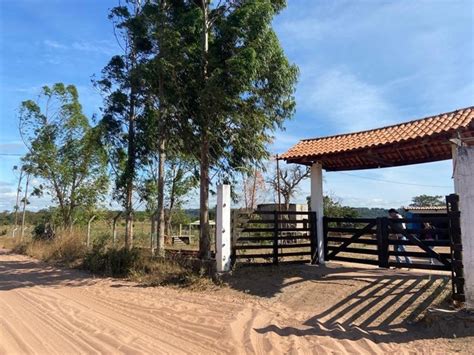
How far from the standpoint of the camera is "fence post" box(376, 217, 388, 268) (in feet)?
34.3

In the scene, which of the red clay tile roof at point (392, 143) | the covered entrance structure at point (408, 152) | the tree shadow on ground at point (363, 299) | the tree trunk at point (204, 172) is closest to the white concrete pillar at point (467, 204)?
the covered entrance structure at point (408, 152)

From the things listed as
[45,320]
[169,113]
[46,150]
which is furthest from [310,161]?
→ [46,150]

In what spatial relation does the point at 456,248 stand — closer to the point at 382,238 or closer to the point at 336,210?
the point at 382,238

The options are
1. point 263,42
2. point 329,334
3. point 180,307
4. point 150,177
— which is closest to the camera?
point 329,334

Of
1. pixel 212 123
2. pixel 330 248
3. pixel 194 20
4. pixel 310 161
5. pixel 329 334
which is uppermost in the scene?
pixel 194 20

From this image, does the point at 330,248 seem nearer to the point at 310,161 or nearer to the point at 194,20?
the point at 310,161

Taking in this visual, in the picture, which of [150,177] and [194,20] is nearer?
[194,20]

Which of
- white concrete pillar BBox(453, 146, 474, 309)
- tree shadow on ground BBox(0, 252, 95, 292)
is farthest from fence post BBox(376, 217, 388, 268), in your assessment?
tree shadow on ground BBox(0, 252, 95, 292)

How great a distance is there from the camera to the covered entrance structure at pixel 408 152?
24.4 feet

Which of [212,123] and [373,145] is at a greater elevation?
[212,123]

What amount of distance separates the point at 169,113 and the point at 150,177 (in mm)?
5546

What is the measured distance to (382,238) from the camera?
1049 cm

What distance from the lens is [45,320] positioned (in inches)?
288

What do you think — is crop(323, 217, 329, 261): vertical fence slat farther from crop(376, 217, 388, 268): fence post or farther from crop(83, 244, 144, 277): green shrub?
crop(83, 244, 144, 277): green shrub
